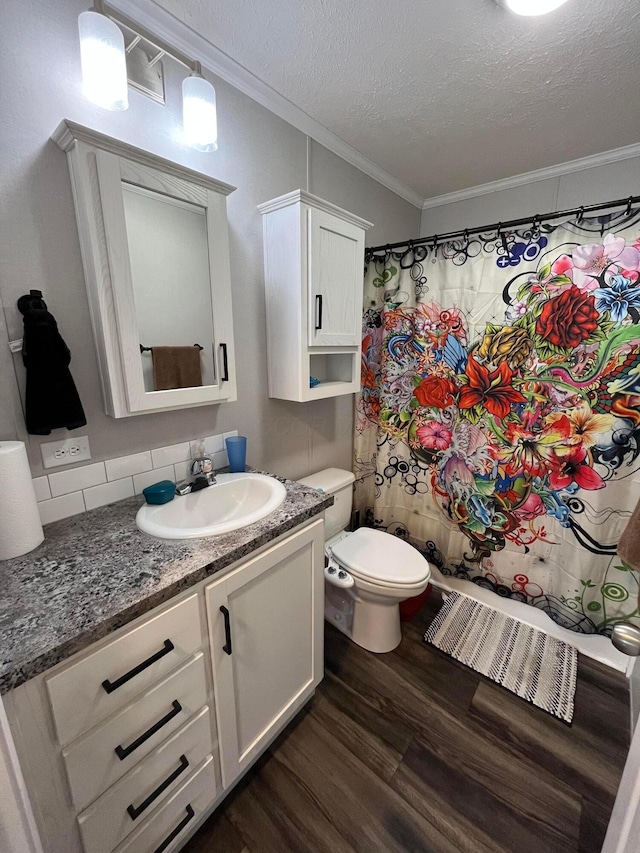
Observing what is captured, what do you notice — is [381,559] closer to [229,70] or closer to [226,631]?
[226,631]

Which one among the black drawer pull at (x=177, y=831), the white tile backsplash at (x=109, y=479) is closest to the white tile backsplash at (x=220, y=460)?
the white tile backsplash at (x=109, y=479)

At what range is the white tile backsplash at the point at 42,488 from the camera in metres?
→ 1.03

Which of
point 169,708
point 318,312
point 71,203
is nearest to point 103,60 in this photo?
point 71,203

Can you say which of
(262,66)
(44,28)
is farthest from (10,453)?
(262,66)

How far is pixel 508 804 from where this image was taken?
1125 mm

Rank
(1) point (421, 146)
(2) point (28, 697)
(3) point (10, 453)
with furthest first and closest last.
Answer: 1. (1) point (421, 146)
2. (3) point (10, 453)
3. (2) point (28, 697)

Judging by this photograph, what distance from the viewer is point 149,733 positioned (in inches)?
32.4

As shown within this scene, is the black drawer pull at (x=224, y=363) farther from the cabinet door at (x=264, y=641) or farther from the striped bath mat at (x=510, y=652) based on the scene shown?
the striped bath mat at (x=510, y=652)

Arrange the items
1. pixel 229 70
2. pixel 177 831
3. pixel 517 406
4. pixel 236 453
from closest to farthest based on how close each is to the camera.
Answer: pixel 177 831, pixel 229 70, pixel 236 453, pixel 517 406

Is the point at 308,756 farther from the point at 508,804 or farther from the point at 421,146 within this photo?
the point at 421,146

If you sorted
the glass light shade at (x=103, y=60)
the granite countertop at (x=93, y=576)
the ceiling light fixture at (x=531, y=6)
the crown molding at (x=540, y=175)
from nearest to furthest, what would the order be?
the granite countertop at (x=93, y=576), the glass light shade at (x=103, y=60), the ceiling light fixture at (x=531, y=6), the crown molding at (x=540, y=175)

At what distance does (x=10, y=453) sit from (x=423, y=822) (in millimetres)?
1575

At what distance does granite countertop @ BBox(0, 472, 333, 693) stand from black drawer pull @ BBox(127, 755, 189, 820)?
0.49 metres

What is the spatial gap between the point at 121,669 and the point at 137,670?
0.04 metres
